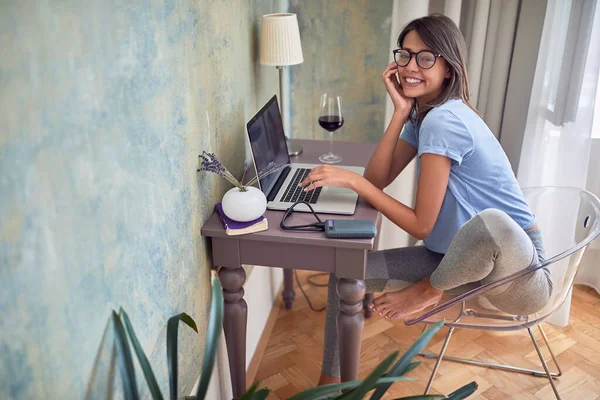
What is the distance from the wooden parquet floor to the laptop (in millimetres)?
720

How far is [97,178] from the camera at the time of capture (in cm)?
107

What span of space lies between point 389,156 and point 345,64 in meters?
0.81

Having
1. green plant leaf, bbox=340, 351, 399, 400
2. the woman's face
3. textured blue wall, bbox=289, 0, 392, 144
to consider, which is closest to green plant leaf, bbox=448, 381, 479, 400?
green plant leaf, bbox=340, 351, 399, 400

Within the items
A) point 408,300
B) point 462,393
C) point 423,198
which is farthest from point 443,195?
point 462,393

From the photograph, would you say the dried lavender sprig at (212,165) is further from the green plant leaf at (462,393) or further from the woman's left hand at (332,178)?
the green plant leaf at (462,393)

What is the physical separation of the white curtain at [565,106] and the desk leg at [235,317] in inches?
52.6

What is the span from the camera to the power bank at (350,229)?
1576 millimetres

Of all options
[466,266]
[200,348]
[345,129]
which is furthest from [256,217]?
[345,129]

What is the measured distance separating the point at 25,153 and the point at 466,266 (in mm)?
1109

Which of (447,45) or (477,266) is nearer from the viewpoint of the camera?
(477,266)

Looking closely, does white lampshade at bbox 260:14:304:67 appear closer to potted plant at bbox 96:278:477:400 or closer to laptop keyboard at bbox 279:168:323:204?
laptop keyboard at bbox 279:168:323:204

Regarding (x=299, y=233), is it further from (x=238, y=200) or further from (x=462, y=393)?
(x=462, y=393)

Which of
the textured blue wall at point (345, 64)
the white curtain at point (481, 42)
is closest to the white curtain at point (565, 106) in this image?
the white curtain at point (481, 42)

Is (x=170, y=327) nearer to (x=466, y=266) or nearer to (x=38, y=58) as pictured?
(x=38, y=58)
